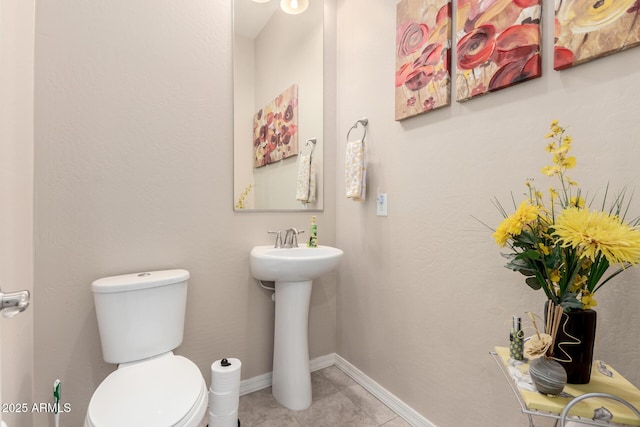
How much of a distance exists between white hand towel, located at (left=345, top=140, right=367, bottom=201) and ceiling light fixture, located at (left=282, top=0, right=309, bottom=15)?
3.23 ft

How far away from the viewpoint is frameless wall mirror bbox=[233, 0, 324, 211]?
1.76 metres

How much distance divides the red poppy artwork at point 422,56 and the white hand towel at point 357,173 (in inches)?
11.8

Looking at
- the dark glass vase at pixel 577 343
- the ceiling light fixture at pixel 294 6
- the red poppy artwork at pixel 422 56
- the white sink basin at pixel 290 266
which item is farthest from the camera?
the ceiling light fixture at pixel 294 6

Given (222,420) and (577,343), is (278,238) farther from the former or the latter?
(577,343)

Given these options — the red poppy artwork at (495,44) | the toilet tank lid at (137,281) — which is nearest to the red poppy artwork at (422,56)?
the red poppy artwork at (495,44)

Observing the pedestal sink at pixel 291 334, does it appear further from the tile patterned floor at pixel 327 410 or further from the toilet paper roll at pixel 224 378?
the toilet paper roll at pixel 224 378

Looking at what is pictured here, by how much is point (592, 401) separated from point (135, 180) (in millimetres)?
1850

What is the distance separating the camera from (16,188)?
1.08 metres

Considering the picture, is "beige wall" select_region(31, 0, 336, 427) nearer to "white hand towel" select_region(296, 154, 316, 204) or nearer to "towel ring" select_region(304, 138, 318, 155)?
"white hand towel" select_region(296, 154, 316, 204)

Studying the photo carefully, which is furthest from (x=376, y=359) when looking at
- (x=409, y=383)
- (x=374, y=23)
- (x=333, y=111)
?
(x=374, y=23)

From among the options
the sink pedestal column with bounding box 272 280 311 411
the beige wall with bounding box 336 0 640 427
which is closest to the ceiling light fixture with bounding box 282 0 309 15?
the beige wall with bounding box 336 0 640 427

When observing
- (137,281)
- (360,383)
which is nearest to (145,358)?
(137,281)

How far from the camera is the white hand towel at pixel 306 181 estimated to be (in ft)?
6.50

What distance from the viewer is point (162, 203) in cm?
154
